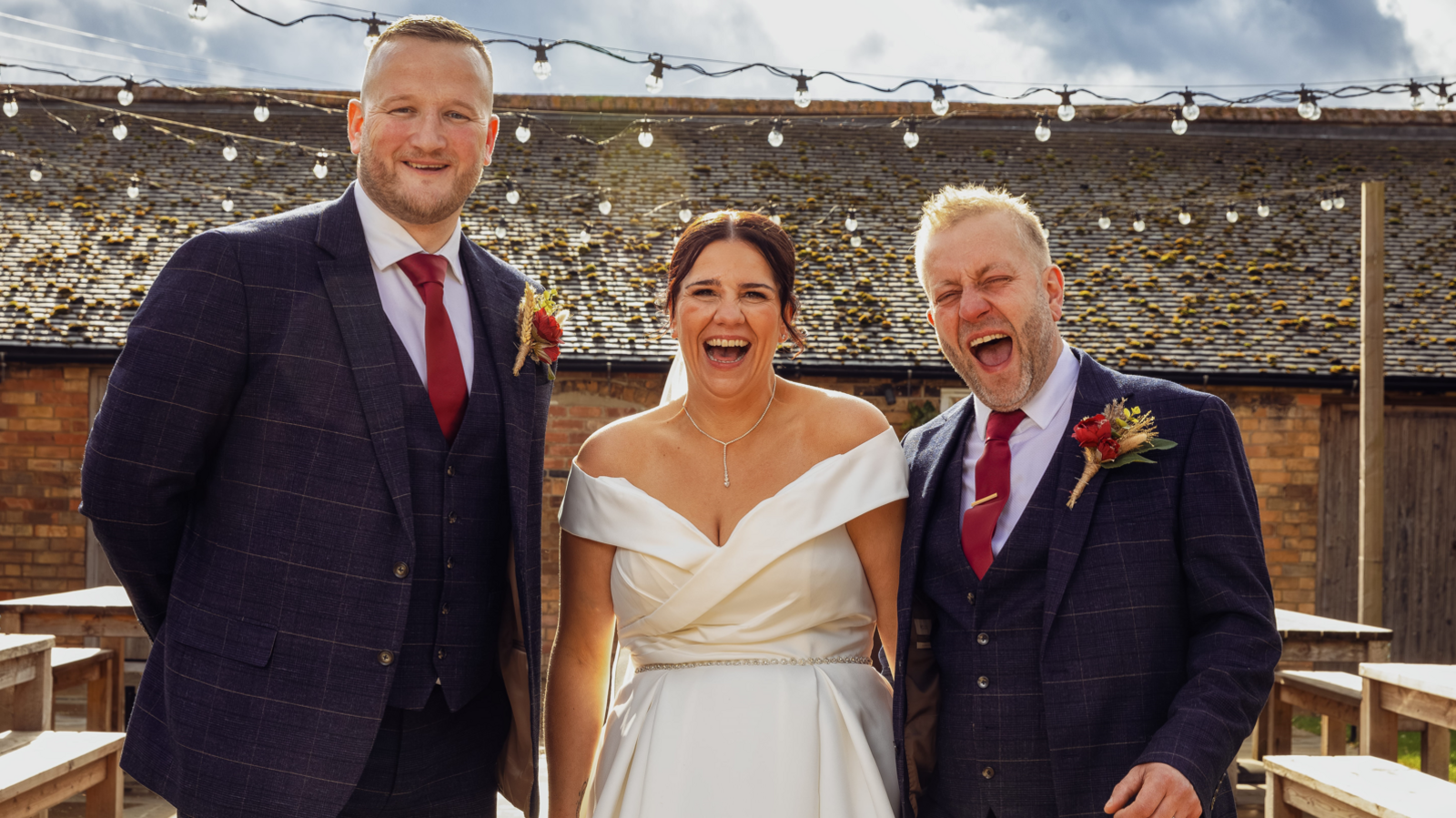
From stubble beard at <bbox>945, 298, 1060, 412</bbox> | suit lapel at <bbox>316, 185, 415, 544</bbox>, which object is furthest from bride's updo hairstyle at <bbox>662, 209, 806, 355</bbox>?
suit lapel at <bbox>316, 185, 415, 544</bbox>

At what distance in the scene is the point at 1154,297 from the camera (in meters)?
10.7

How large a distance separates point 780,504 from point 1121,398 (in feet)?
3.03

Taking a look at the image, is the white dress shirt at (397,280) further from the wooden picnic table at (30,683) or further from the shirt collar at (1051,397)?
the wooden picnic table at (30,683)

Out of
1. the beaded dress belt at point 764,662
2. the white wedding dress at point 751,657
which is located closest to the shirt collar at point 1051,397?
the white wedding dress at point 751,657

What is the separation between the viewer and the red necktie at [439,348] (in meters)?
2.42

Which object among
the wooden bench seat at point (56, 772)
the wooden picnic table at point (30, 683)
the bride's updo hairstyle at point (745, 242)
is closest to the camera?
the bride's updo hairstyle at point (745, 242)

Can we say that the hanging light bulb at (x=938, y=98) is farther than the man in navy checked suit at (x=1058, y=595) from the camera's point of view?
Yes

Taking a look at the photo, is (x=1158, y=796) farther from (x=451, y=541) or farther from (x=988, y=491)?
(x=451, y=541)

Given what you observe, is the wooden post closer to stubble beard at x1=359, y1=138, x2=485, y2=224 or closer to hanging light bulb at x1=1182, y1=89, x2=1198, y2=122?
hanging light bulb at x1=1182, y1=89, x2=1198, y2=122

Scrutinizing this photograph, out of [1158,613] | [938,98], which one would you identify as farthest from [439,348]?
[938,98]

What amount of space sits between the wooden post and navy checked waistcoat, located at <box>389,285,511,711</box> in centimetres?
711

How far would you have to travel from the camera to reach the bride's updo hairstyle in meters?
2.99

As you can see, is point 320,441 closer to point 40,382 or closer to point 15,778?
point 15,778

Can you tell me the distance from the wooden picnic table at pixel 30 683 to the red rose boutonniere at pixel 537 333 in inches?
133
